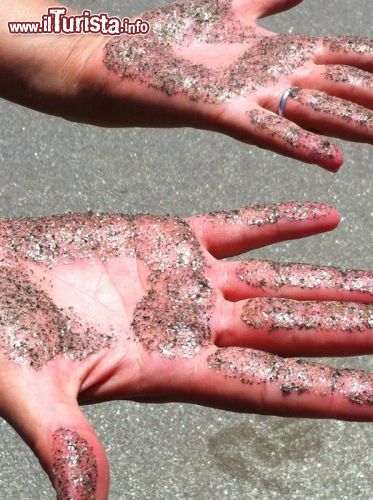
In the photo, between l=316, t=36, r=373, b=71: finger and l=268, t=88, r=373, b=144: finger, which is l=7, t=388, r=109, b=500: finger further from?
l=316, t=36, r=373, b=71: finger

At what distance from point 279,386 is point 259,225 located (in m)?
0.24

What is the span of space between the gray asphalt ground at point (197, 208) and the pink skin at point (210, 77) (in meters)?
0.61

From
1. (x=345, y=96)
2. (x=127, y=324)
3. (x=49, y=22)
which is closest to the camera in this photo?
(x=127, y=324)

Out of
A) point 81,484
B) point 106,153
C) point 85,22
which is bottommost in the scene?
point 106,153

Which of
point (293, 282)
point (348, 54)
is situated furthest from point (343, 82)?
point (293, 282)

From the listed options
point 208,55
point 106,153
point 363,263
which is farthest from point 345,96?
point 106,153

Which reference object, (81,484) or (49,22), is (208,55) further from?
(81,484)

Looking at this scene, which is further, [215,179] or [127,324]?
[215,179]

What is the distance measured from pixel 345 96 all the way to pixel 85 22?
539mm

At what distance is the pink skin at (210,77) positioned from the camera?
117cm

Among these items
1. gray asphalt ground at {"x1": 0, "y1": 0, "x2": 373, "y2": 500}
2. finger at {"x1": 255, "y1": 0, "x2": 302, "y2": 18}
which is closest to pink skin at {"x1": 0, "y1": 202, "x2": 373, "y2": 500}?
finger at {"x1": 255, "y1": 0, "x2": 302, "y2": 18}

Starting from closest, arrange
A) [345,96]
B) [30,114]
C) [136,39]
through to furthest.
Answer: [345,96] < [136,39] < [30,114]

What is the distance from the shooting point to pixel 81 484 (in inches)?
34.9

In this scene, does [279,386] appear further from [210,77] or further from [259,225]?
[210,77]
